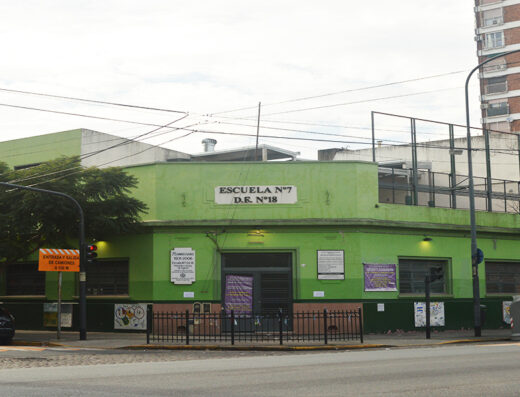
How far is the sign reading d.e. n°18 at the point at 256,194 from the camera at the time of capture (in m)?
26.0

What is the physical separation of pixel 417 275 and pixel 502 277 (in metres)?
5.03

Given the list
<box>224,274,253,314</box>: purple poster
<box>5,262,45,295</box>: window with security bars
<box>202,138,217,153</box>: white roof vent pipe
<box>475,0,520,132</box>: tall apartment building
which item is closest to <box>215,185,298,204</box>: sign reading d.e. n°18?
<box>224,274,253,314</box>: purple poster

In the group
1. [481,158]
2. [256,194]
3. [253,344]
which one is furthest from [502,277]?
[253,344]

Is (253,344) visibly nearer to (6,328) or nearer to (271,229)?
(271,229)

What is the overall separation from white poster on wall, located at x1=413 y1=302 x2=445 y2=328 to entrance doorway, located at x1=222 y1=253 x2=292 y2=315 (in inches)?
203

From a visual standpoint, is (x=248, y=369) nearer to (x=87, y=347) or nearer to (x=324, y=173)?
(x=87, y=347)

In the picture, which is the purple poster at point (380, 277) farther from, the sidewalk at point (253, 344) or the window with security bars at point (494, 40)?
the window with security bars at point (494, 40)

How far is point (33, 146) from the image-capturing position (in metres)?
35.4

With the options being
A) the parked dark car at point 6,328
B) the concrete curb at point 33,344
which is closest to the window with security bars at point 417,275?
the concrete curb at point 33,344

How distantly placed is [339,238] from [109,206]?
861 cm

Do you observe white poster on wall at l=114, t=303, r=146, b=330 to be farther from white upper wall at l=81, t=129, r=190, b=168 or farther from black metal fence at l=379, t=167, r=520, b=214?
black metal fence at l=379, t=167, r=520, b=214

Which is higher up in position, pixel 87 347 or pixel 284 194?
pixel 284 194

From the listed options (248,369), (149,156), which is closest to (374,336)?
(248,369)

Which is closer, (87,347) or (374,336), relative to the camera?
(87,347)
